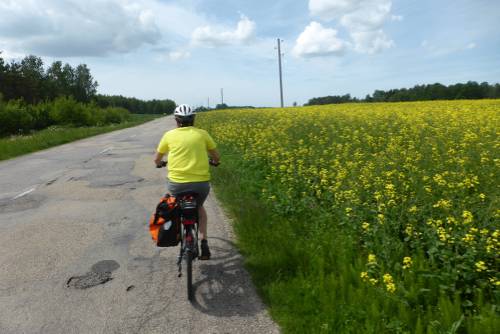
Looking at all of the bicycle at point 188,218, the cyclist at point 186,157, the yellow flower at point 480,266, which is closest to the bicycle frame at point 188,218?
the bicycle at point 188,218

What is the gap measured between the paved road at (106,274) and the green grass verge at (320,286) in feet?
0.84

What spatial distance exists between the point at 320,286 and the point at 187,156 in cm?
209

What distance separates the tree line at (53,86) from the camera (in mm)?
58938

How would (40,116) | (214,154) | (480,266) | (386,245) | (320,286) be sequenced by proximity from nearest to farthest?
(480,266), (320,286), (386,245), (214,154), (40,116)

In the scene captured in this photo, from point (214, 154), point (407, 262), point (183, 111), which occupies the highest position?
point (183, 111)

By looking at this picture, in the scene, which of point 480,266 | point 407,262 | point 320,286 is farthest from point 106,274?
point 480,266

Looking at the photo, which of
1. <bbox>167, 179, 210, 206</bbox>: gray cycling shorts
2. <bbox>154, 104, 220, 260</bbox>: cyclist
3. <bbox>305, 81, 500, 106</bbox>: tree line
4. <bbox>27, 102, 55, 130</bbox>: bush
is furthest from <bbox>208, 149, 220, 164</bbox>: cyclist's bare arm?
<bbox>305, 81, 500, 106</bbox>: tree line

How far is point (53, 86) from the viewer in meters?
80.8

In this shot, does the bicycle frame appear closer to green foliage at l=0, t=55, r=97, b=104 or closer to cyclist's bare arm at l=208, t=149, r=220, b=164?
cyclist's bare arm at l=208, t=149, r=220, b=164

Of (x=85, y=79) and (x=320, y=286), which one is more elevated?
(x=85, y=79)

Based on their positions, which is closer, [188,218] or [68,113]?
[188,218]

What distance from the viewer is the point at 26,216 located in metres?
7.23

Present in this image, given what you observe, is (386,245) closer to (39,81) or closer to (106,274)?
(106,274)

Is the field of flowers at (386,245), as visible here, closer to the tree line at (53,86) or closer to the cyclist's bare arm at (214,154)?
the cyclist's bare arm at (214,154)
